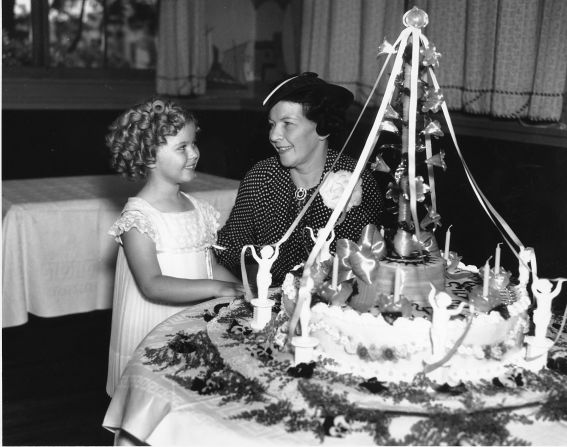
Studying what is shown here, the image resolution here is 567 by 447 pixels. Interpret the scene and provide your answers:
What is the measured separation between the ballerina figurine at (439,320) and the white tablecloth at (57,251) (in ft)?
9.20

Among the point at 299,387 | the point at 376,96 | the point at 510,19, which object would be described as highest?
the point at 510,19

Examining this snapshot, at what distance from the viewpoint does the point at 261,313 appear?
206 centimetres

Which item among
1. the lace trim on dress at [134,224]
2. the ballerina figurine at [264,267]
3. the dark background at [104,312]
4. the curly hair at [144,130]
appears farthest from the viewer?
the dark background at [104,312]

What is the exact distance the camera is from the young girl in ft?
8.62

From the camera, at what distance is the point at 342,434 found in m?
1.59

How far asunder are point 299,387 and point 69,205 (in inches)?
108

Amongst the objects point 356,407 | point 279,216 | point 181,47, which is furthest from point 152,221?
point 181,47

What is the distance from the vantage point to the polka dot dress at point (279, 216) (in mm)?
3002

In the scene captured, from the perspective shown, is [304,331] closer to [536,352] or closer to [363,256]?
[363,256]

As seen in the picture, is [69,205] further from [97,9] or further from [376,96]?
[97,9]

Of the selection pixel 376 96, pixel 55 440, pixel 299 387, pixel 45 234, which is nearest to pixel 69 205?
pixel 45 234

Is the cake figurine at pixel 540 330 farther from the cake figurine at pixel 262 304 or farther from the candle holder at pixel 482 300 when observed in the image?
the cake figurine at pixel 262 304

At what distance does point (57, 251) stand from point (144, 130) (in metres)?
1.67

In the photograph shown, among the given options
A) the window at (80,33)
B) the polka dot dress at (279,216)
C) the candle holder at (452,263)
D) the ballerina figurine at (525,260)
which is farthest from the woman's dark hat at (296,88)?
the window at (80,33)
